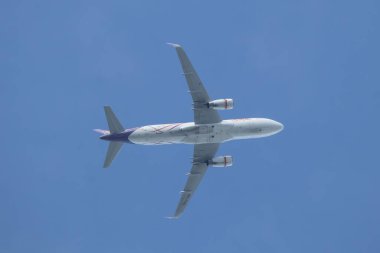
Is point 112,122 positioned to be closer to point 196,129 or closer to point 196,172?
point 196,129

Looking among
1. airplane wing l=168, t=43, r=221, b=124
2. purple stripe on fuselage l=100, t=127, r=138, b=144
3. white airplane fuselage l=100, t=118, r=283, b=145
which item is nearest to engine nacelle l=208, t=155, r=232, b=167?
white airplane fuselage l=100, t=118, r=283, b=145

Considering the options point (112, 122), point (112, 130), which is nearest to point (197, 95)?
point (112, 122)

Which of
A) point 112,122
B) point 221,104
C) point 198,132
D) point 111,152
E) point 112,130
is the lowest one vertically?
point 111,152

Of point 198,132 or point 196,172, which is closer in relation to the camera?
point 198,132

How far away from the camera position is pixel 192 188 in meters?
119

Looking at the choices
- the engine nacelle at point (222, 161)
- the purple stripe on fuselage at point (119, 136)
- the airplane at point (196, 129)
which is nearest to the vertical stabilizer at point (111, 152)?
the airplane at point (196, 129)

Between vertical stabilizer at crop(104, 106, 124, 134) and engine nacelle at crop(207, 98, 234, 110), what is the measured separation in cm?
1311

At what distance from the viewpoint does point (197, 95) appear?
10906 centimetres

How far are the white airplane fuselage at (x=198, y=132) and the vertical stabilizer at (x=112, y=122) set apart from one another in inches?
27.3

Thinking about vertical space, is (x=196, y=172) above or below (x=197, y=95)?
below

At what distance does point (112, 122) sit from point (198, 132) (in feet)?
40.4

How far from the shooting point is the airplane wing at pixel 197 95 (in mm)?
106625

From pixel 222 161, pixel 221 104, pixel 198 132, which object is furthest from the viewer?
pixel 222 161

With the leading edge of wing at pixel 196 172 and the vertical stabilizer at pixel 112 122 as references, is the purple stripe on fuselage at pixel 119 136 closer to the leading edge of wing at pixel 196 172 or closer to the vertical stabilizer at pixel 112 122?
the vertical stabilizer at pixel 112 122
